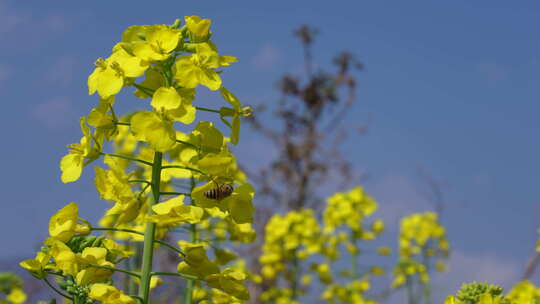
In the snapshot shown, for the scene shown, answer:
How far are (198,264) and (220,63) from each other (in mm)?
644

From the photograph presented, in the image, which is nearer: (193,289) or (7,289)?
(193,289)

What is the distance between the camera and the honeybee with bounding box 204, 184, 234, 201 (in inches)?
75.1

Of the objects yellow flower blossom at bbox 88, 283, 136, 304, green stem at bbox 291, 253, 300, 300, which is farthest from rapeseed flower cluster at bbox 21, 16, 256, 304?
green stem at bbox 291, 253, 300, 300

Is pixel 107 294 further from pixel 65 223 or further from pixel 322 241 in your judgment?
pixel 322 241

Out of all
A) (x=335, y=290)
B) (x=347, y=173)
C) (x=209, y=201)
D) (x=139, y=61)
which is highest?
(x=347, y=173)

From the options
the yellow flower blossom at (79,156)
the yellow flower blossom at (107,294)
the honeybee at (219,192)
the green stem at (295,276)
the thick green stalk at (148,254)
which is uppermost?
the green stem at (295,276)

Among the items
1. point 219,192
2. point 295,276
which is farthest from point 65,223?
point 295,276

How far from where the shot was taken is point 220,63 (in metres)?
2.02

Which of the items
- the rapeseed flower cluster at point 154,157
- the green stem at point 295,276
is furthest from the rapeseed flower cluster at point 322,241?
the rapeseed flower cluster at point 154,157

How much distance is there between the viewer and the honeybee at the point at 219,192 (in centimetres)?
191

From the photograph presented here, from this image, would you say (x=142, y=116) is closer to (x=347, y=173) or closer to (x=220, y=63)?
(x=220, y=63)

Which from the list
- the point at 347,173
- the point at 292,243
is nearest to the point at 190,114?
the point at 292,243

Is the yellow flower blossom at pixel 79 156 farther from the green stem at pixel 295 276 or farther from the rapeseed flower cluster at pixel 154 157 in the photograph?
the green stem at pixel 295 276

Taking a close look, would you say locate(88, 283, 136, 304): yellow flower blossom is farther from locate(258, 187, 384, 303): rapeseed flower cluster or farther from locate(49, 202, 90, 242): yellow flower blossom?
locate(258, 187, 384, 303): rapeseed flower cluster
